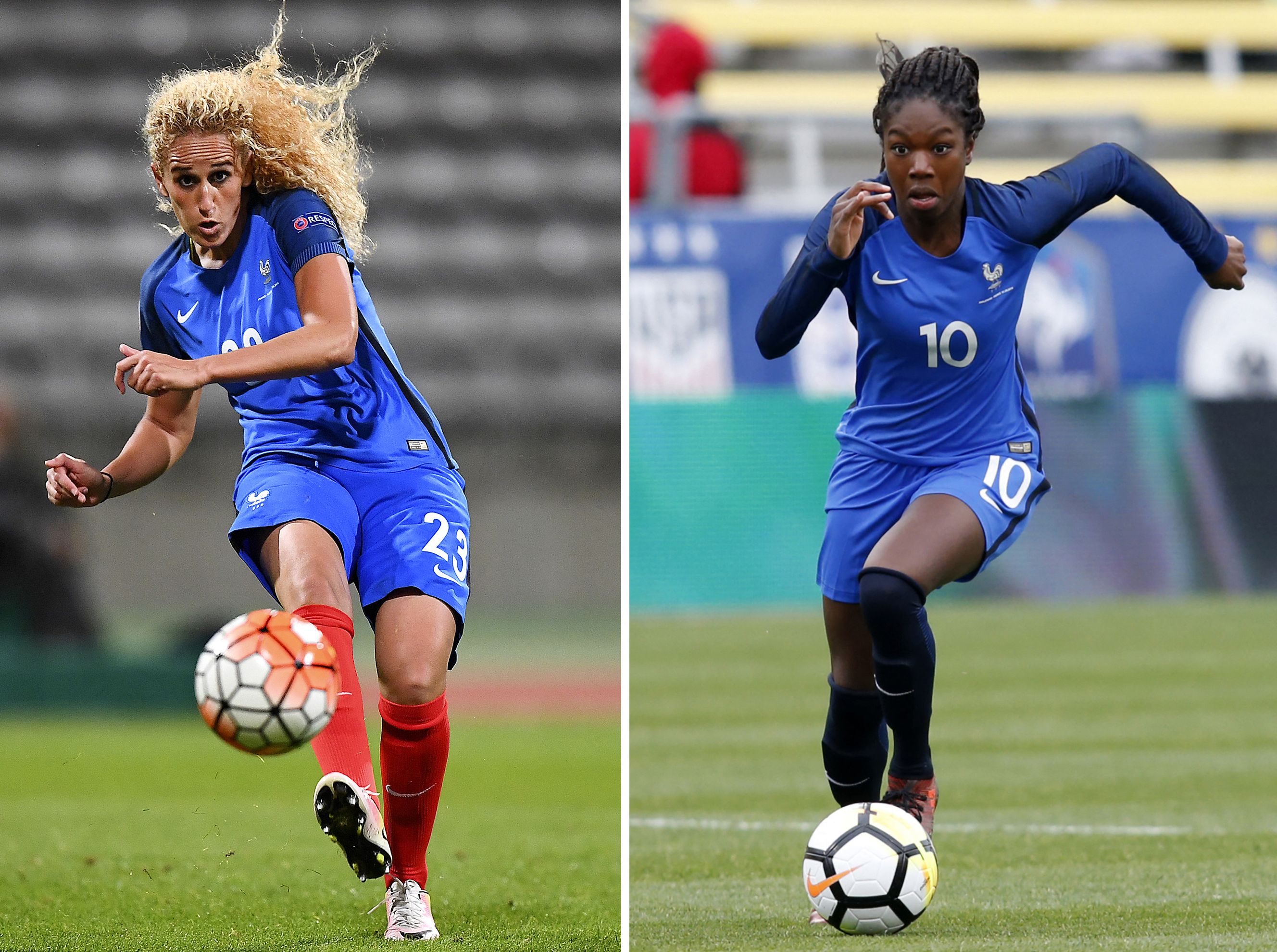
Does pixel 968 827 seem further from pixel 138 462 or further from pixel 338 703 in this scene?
pixel 138 462

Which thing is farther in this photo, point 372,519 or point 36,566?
point 36,566

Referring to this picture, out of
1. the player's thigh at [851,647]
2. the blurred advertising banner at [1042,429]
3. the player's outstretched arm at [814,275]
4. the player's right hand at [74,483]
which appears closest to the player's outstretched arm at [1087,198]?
the player's outstretched arm at [814,275]

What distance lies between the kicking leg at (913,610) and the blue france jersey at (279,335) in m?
1.25

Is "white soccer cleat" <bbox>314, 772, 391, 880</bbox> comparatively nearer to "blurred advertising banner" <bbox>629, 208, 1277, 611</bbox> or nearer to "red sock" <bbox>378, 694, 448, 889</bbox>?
"red sock" <bbox>378, 694, 448, 889</bbox>

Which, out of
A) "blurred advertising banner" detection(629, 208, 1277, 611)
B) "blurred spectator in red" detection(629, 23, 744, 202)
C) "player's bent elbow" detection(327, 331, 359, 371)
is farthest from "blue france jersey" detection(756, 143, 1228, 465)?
"blurred spectator in red" detection(629, 23, 744, 202)

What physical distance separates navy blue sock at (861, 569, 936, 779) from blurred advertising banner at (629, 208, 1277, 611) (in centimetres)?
963

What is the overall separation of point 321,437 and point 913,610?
1.67 meters

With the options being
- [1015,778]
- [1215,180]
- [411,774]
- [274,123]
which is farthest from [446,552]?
[1215,180]

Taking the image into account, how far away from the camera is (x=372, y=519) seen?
4.75m

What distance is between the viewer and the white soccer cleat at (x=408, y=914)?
4621mm

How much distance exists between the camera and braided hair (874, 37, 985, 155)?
185 inches

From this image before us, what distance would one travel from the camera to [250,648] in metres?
4.21

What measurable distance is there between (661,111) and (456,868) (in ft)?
37.2

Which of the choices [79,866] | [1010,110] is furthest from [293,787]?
[1010,110]
